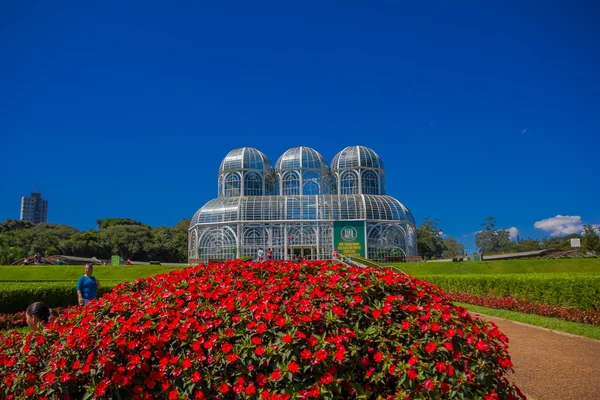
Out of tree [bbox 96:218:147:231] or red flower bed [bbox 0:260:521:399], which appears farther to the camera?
tree [bbox 96:218:147:231]

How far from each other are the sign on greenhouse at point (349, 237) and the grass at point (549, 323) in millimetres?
25431

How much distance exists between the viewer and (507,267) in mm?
26500

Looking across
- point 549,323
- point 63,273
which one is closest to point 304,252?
point 63,273

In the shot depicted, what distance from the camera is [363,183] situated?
4762cm

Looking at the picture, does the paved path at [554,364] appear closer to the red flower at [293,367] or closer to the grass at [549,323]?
the grass at [549,323]

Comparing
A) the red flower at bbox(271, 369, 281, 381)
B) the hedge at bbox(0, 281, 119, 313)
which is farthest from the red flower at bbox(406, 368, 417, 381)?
the hedge at bbox(0, 281, 119, 313)

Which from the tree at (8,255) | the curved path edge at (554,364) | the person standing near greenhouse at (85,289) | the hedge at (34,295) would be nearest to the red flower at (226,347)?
the curved path edge at (554,364)

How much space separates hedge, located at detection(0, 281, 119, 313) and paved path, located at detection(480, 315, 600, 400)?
13303 mm

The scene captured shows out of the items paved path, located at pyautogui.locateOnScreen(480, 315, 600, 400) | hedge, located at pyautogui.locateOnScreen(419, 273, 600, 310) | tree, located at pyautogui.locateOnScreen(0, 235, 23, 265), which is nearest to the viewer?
paved path, located at pyautogui.locateOnScreen(480, 315, 600, 400)

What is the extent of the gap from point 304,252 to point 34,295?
95.3 feet

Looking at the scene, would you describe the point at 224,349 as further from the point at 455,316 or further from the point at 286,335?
the point at 455,316

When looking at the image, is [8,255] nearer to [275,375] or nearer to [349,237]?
[349,237]

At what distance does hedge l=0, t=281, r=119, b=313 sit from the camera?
13352mm

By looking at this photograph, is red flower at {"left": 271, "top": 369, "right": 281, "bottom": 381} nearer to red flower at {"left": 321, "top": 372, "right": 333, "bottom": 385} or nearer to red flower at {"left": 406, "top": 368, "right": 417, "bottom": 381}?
red flower at {"left": 321, "top": 372, "right": 333, "bottom": 385}
